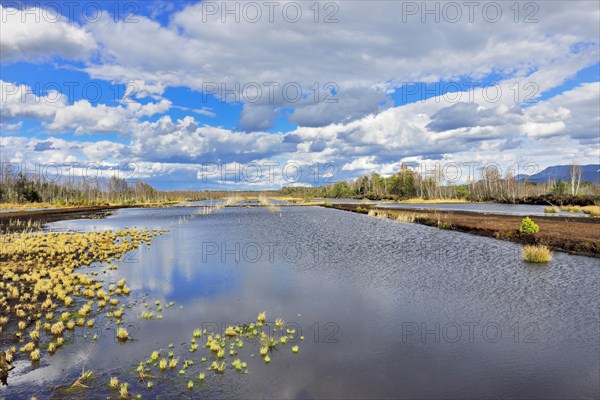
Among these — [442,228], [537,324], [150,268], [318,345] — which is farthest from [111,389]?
[442,228]

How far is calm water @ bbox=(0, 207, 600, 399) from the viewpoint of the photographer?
11.1 m

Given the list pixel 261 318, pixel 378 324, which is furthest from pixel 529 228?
pixel 261 318

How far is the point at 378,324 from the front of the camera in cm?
→ 1602

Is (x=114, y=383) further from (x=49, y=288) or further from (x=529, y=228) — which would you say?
(x=529, y=228)

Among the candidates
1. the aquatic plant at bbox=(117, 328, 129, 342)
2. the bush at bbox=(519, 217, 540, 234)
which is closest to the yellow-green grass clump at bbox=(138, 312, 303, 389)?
the aquatic plant at bbox=(117, 328, 129, 342)

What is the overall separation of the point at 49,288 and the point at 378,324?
18.5m

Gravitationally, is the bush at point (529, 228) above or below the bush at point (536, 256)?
above

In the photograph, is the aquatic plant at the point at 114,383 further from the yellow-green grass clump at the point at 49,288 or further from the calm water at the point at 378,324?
the yellow-green grass clump at the point at 49,288

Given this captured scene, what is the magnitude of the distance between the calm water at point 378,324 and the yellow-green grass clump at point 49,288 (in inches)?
81.4

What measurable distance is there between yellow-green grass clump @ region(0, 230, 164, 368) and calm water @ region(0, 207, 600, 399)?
2.07m

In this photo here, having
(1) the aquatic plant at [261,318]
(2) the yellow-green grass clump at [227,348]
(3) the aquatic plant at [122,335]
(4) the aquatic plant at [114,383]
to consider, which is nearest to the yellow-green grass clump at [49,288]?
(3) the aquatic plant at [122,335]

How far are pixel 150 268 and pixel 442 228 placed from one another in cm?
3863

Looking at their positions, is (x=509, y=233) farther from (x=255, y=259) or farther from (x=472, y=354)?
(x=472, y=354)

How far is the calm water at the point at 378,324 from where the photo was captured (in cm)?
1109
